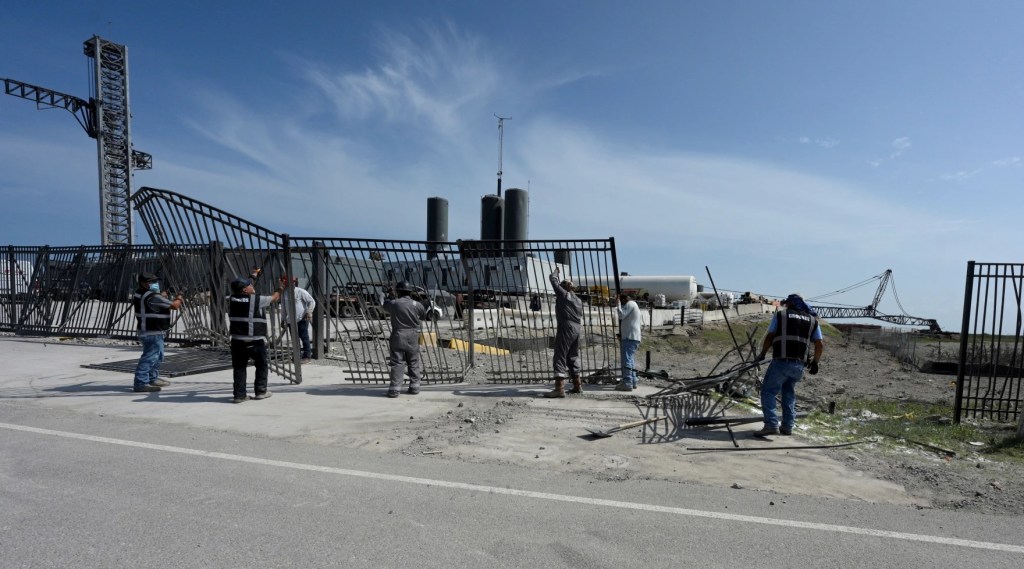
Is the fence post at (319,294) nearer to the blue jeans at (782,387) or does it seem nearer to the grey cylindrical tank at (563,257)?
the grey cylindrical tank at (563,257)

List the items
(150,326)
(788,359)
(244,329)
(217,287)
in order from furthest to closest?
(217,287)
(150,326)
(244,329)
(788,359)

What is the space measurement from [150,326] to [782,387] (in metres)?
8.49

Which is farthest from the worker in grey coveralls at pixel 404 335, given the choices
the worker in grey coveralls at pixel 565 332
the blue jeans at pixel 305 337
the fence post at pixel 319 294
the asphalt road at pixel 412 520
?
the blue jeans at pixel 305 337

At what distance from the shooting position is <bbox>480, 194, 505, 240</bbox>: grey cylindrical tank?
47562mm

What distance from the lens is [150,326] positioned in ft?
25.9

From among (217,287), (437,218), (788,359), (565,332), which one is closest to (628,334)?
(565,332)

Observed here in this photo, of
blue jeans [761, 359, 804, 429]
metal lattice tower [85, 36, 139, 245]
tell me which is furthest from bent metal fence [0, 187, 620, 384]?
metal lattice tower [85, 36, 139, 245]

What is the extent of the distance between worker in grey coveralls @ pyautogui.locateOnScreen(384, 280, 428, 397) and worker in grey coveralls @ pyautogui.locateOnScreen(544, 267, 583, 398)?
2.06m

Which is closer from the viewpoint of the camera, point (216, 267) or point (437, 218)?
point (216, 267)

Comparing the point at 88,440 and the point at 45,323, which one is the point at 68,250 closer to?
the point at 45,323

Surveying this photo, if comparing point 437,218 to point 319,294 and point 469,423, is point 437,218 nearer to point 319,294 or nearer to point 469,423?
point 319,294

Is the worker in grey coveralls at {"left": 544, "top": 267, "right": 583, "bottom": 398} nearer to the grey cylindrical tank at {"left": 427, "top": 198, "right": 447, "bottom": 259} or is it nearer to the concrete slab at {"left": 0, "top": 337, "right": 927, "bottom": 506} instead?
the concrete slab at {"left": 0, "top": 337, "right": 927, "bottom": 506}

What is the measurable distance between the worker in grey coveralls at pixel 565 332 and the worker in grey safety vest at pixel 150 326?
5.69 m

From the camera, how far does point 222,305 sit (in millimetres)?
10719
